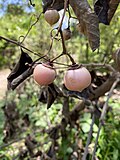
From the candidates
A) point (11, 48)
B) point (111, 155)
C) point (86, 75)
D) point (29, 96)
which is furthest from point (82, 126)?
point (86, 75)

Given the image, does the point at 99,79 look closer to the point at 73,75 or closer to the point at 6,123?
the point at 6,123

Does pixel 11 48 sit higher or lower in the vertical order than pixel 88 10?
lower

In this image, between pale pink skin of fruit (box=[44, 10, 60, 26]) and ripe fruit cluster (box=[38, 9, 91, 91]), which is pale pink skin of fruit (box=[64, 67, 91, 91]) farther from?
pale pink skin of fruit (box=[44, 10, 60, 26])

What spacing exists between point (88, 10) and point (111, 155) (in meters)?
1.59

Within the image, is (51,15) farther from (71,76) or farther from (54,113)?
(54,113)

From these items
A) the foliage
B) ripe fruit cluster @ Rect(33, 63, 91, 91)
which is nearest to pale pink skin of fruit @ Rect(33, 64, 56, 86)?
ripe fruit cluster @ Rect(33, 63, 91, 91)

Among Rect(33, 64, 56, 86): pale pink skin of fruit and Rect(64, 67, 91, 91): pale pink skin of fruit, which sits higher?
Rect(33, 64, 56, 86): pale pink skin of fruit

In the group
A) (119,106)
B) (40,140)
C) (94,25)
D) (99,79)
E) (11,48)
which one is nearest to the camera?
(94,25)

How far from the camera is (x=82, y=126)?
2031mm

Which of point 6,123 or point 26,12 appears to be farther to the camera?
point 26,12

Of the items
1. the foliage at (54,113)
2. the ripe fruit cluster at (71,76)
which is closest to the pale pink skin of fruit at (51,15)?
the ripe fruit cluster at (71,76)

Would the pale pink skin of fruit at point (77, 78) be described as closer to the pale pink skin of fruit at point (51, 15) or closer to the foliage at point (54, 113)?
the pale pink skin of fruit at point (51, 15)

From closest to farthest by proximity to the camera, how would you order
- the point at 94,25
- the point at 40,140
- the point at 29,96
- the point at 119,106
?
1. the point at 94,25
2. the point at 40,140
3. the point at 119,106
4. the point at 29,96

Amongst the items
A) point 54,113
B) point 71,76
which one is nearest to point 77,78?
point 71,76
